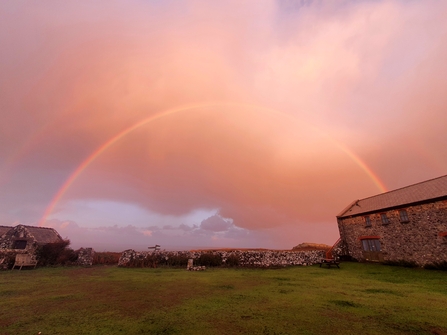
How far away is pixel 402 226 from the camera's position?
872 inches

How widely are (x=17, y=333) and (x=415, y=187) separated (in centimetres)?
3447

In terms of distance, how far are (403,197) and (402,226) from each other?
12.4 ft

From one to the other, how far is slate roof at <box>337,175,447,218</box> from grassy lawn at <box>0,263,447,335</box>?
10.6 m

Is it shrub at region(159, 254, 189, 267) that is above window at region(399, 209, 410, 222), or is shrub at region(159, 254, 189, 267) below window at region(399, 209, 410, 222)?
below

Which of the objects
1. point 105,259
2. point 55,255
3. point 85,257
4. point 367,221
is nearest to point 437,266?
point 367,221

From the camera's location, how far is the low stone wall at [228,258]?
80.2 feet

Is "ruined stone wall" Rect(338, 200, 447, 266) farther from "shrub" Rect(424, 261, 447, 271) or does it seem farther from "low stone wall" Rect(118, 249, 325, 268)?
"low stone wall" Rect(118, 249, 325, 268)

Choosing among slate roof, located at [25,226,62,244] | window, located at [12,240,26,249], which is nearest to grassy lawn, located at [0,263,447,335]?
slate roof, located at [25,226,62,244]

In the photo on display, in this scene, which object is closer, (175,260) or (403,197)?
(403,197)

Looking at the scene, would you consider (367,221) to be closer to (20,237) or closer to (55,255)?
(55,255)

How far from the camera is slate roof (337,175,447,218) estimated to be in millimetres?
20631

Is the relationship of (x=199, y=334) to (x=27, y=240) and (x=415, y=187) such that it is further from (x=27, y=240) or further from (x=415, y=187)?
(x=27, y=240)

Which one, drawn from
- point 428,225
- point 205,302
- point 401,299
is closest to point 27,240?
Result: point 205,302

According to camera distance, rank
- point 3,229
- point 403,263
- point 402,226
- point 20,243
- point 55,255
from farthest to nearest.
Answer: point 3,229
point 20,243
point 55,255
point 402,226
point 403,263
